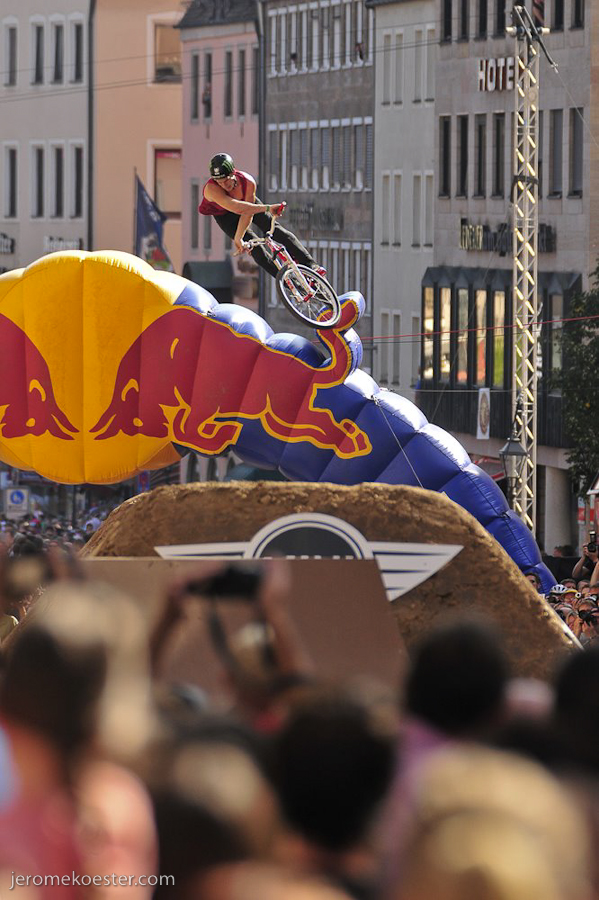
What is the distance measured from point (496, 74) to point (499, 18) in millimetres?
1027

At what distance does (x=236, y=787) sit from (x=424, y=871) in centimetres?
53

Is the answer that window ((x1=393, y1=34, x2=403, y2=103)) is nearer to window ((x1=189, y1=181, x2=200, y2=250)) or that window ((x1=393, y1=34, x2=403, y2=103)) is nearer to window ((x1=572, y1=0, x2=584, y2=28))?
window ((x1=572, y1=0, x2=584, y2=28))

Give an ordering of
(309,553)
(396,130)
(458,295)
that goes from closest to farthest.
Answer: (309,553) → (458,295) → (396,130)

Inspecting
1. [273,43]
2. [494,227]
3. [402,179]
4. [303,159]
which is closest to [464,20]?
[494,227]

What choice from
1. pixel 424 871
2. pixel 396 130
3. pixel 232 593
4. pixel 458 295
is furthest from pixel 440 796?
pixel 396 130

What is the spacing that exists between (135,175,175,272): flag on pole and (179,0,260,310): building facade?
11.6 ft

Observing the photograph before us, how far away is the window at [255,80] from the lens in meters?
63.1

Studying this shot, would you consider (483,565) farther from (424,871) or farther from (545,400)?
(545,400)

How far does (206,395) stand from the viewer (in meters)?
18.7

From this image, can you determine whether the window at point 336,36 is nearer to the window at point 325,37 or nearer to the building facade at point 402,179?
the window at point 325,37

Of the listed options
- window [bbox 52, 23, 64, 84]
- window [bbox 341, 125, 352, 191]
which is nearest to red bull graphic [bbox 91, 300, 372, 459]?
window [bbox 341, 125, 352, 191]

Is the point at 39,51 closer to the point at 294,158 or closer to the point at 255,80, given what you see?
the point at 255,80

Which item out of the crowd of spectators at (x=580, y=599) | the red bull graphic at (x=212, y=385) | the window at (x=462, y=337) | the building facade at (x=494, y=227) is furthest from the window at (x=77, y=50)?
the red bull graphic at (x=212, y=385)

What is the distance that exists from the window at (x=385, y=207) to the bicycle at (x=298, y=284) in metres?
35.4
